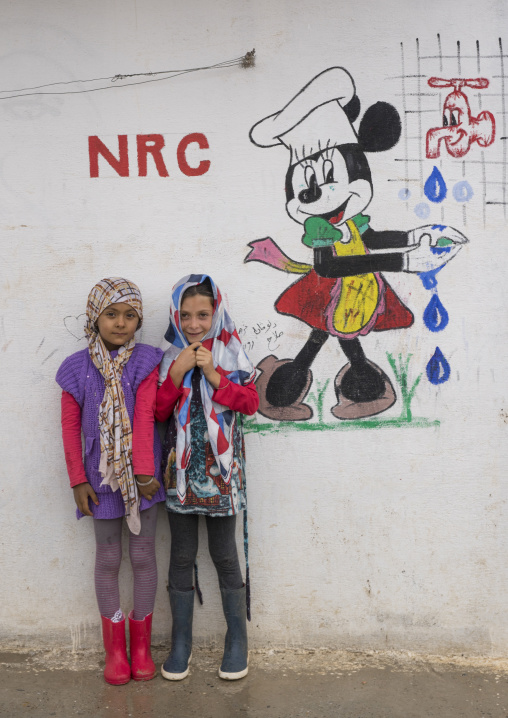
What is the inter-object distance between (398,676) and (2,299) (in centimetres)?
260

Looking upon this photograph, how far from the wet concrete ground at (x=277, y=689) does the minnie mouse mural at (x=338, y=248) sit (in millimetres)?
1189

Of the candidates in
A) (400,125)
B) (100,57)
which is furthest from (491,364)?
(100,57)

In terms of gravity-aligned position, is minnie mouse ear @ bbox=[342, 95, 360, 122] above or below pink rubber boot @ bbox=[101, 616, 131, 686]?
above

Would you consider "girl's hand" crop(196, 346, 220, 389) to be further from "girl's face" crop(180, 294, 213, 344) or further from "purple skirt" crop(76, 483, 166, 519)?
"purple skirt" crop(76, 483, 166, 519)

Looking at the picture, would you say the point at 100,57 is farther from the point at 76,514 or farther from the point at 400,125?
the point at 76,514

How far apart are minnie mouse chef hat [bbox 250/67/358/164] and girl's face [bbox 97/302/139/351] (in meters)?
1.02

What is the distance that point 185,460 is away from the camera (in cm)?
280

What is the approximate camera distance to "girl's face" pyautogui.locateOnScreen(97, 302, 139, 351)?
281 cm

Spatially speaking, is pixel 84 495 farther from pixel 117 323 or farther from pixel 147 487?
pixel 117 323

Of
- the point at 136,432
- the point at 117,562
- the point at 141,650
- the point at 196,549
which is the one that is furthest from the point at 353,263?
the point at 141,650

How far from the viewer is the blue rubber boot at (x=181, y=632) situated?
2.92 m

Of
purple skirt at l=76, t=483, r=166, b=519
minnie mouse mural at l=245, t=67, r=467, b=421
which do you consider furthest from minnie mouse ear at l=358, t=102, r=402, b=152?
purple skirt at l=76, t=483, r=166, b=519

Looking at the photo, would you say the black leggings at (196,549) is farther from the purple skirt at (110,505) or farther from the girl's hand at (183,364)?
the girl's hand at (183,364)

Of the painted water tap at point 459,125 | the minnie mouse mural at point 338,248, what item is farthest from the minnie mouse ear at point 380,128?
the painted water tap at point 459,125
